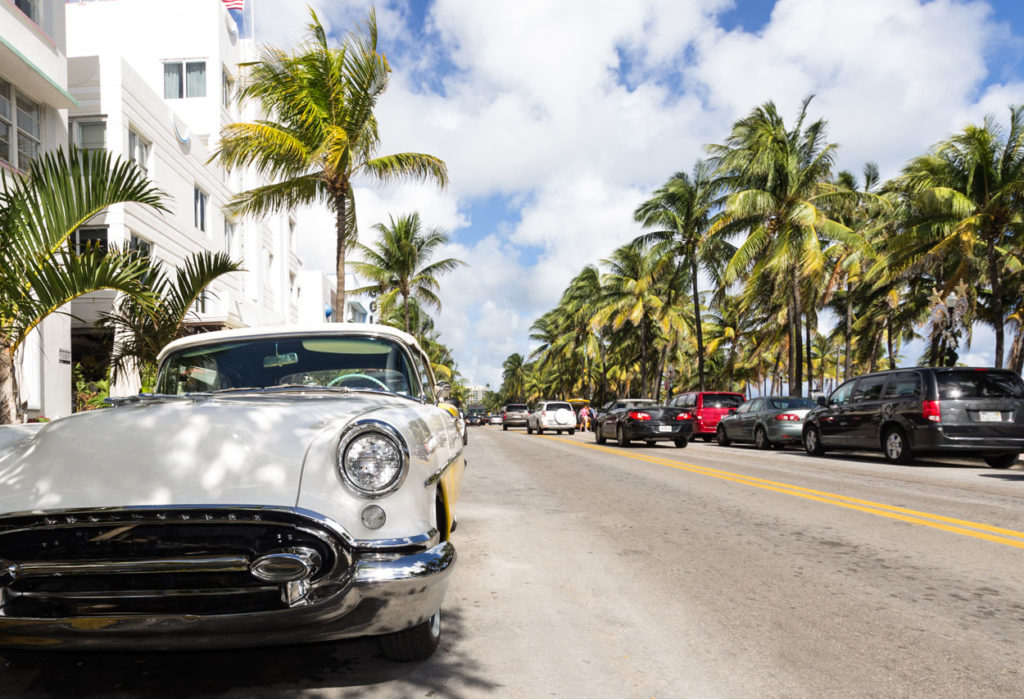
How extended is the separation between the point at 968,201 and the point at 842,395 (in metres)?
9.20

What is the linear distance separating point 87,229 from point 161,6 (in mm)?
12460

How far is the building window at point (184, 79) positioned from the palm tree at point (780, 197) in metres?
19.2

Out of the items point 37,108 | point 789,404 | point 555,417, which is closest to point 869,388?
point 789,404

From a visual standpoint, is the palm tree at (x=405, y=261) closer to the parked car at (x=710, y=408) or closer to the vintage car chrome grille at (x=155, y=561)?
the parked car at (x=710, y=408)

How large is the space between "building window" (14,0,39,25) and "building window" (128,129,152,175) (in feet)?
14.3

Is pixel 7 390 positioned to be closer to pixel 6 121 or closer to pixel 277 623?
pixel 277 623

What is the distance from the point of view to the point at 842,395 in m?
15.0

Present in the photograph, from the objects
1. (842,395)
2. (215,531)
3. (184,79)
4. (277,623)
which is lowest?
(277,623)

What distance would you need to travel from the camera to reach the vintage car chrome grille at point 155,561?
246 centimetres

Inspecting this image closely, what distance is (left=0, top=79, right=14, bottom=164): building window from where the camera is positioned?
42.3 feet

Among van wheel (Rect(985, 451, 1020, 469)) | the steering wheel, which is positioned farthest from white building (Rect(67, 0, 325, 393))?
van wheel (Rect(985, 451, 1020, 469))

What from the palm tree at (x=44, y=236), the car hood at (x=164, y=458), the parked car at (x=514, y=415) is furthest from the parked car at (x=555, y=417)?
the car hood at (x=164, y=458)

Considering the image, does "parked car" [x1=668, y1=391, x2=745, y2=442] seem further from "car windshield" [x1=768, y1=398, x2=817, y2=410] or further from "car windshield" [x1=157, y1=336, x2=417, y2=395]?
"car windshield" [x1=157, y1=336, x2=417, y2=395]

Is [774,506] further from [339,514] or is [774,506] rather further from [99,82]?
[99,82]
